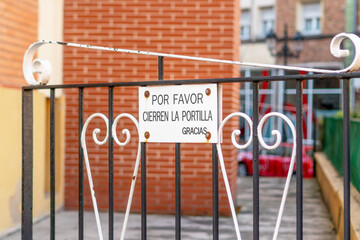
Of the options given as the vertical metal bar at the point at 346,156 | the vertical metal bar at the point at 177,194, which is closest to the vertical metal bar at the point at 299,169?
the vertical metal bar at the point at 346,156

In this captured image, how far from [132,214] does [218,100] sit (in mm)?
4775

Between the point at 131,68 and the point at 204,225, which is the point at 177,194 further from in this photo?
the point at 131,68

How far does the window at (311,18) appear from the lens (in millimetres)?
24469

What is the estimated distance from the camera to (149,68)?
7473 mm

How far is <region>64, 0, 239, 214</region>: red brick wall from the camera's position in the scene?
7410mm

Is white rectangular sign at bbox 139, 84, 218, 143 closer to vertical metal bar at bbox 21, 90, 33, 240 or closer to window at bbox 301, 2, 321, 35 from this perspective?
vertical metal bar at bbox 21, 90, 33, 240

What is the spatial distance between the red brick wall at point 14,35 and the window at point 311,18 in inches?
762

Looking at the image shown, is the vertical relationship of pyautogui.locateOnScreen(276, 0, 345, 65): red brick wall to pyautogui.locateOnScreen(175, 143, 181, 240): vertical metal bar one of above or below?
above

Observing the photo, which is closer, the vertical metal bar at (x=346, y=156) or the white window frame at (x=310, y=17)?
the vertical metal bar at (x=346, y=156)

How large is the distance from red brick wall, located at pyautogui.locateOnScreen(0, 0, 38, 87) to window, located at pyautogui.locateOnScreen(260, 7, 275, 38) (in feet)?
64.5

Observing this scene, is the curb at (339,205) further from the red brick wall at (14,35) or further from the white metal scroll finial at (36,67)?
the red brick wall at (14,35)

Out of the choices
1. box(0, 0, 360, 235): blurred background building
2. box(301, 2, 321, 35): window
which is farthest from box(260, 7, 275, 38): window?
box(0, 0, 360, 235): blurred background building

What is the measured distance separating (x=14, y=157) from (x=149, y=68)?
7.11 feet

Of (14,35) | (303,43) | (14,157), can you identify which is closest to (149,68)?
(14,35)
